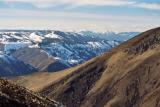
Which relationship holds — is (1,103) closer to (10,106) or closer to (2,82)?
(10,106)

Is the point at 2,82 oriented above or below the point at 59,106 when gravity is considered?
above

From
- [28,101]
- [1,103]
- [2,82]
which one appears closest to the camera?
[1,103]

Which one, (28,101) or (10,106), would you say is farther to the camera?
(28,101)

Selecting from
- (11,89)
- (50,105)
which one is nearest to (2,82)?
(11,89)

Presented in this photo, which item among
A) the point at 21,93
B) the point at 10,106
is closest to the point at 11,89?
the point at 21,93

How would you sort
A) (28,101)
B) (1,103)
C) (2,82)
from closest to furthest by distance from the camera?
(1,103), (28,101), (2,82)

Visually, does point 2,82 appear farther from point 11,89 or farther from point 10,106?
point 10,106
